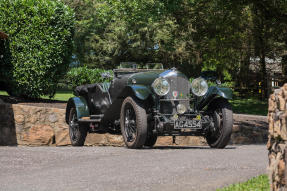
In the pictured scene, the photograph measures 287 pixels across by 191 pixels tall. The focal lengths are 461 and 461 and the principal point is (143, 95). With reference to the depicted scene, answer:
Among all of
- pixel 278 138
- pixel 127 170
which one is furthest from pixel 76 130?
pixel 278 138

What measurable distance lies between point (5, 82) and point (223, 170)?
10262 mm

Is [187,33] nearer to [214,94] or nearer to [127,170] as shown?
[214,94]

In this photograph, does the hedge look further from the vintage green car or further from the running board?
the vintage green car

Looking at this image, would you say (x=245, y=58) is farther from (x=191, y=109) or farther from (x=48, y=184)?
(x=48, y=184)

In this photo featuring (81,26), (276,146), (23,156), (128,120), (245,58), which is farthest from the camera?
(81,26)

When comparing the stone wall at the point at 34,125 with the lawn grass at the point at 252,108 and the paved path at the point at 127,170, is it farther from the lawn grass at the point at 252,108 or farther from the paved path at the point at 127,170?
the lawn grass at the point at 252,108

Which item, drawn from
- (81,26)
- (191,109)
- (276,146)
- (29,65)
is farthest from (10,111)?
(81,26)

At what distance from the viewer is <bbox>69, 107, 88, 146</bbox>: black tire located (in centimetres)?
1057

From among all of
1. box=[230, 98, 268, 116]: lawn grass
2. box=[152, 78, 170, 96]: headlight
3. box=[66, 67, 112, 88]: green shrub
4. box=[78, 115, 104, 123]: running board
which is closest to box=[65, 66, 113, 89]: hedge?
box=[66, 67, 112, 88]: green shrub

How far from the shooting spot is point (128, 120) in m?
8.51

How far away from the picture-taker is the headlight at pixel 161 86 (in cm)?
814

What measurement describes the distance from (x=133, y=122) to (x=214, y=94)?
1.59m

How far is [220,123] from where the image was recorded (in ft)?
28.0

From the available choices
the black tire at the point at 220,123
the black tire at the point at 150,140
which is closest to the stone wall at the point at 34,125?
the black tire at the point at 150,140
